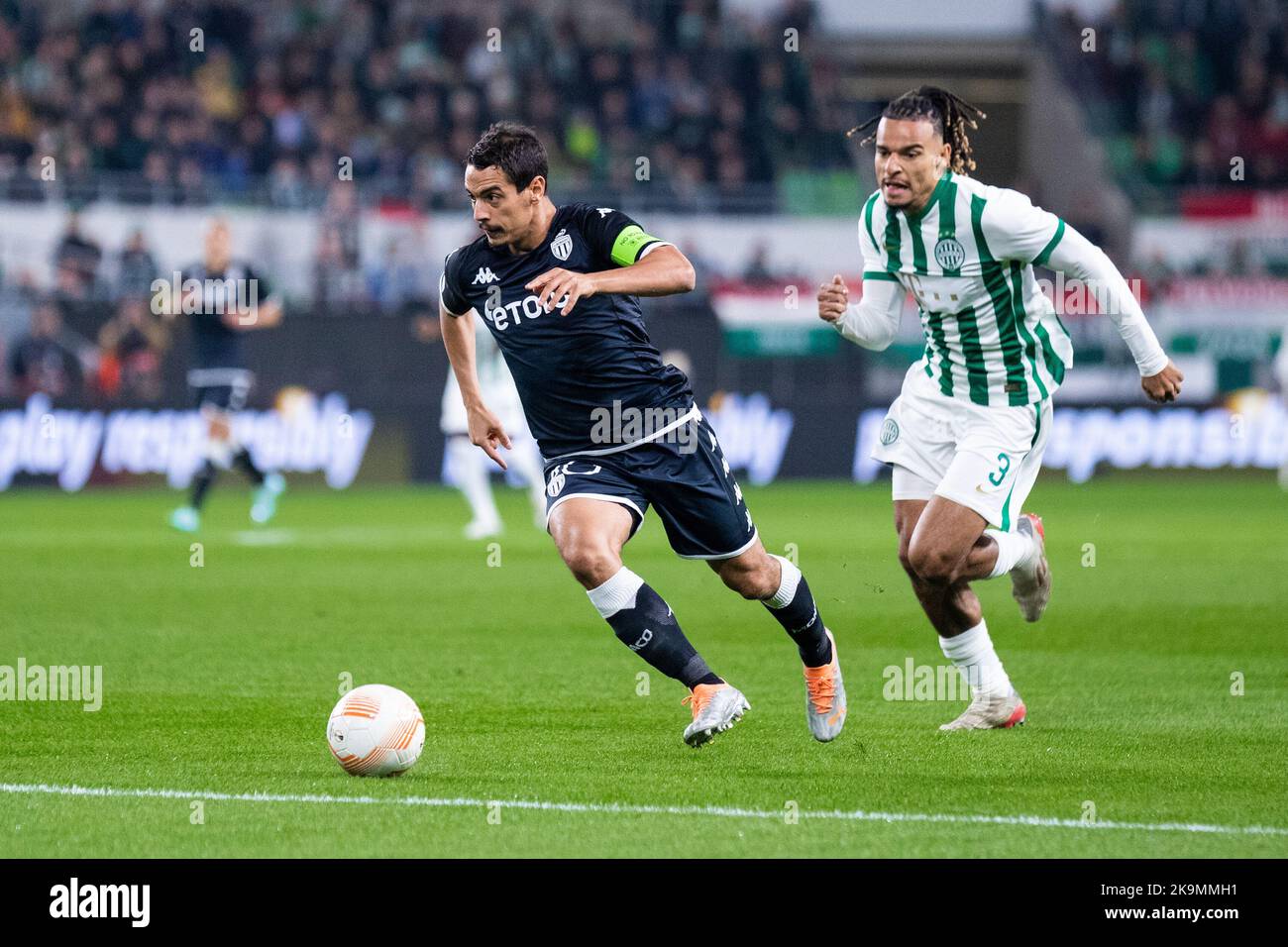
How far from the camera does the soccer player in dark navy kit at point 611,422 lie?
6.57 m

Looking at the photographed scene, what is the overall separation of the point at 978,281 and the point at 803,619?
4.56 ft

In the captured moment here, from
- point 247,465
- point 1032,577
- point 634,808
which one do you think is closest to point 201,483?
point 247,465

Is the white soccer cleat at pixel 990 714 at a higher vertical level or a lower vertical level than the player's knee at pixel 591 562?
lower

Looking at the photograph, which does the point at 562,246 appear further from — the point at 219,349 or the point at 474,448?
the point at 219,349

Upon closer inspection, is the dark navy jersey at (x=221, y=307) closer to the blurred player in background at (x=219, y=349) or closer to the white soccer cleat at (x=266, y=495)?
the blurred player in background at (x=219, y=349)

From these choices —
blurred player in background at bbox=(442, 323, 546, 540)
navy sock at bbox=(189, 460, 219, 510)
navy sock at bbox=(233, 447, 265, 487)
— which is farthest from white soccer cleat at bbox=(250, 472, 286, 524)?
blurred player in background at bbox=(442, 323, 546, 540)

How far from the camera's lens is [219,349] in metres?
16.6

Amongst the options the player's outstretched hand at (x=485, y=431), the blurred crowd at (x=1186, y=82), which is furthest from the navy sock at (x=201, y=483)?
the blurred crowd at (x=1186, y=82)

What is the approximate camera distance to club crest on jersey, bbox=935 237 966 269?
7.07m

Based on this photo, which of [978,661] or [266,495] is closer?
[978,661]

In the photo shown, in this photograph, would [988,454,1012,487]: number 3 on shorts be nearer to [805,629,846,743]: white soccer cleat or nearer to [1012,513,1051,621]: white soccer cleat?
[1012,513,1051,621]: white soccer cleat

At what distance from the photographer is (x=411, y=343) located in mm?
23078

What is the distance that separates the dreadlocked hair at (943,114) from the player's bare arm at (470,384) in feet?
5.25

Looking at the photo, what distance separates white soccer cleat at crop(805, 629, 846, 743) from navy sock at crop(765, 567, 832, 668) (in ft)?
0.13
